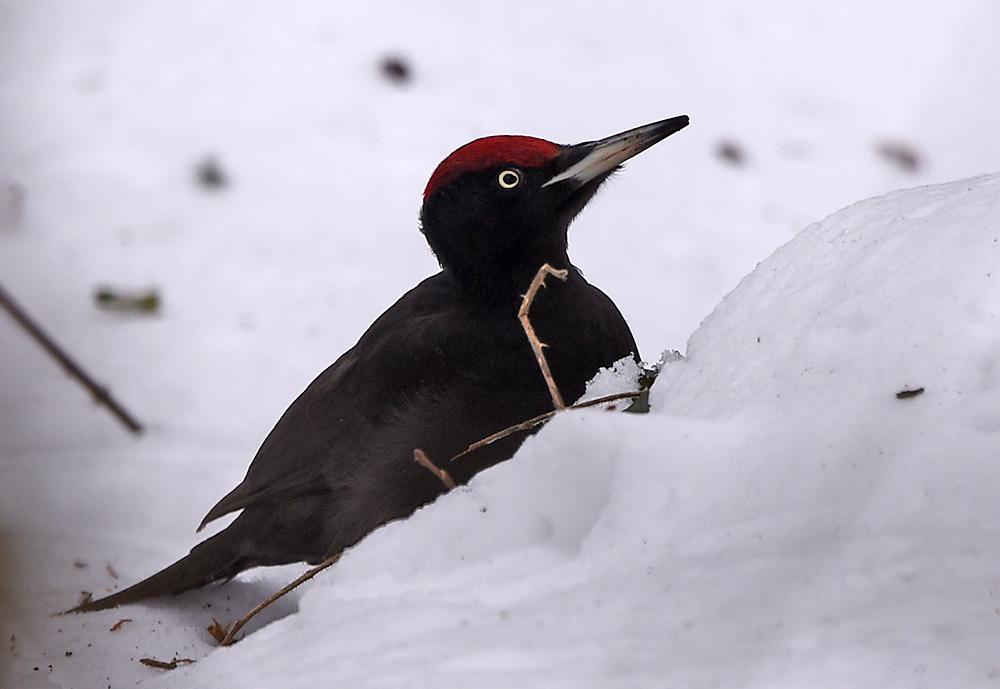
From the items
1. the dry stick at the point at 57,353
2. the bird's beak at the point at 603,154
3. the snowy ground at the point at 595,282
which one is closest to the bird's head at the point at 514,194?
the bird's beak at the point at 603,154

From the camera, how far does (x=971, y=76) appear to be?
5270 mm

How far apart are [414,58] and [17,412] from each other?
13.1 feet

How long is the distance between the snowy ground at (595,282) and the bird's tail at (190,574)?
0.05 meters

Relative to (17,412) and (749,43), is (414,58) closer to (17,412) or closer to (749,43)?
(749,43)

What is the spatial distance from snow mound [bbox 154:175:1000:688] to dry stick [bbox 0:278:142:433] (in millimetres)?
538

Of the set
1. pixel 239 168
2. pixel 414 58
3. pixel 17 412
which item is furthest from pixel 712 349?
pixel 414 58

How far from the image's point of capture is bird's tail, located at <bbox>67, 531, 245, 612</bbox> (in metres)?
2.29

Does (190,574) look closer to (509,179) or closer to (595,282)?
(509,179)

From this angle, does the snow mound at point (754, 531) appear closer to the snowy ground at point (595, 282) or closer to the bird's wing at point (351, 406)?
the snowy ground at point (595, 282)

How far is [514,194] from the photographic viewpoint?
229 centimetres

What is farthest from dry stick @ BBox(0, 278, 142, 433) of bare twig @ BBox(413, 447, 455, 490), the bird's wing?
bare twig @ BBox(413, 447, 455, 490)

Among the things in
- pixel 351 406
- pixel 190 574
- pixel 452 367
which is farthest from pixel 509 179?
pixel 190 574

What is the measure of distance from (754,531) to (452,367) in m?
1.23

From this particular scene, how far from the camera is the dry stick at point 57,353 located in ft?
4.55
